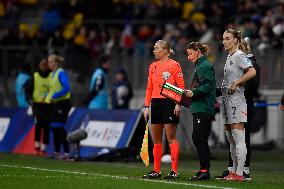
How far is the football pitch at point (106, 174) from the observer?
14.4 meters

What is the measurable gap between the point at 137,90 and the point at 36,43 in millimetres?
4613

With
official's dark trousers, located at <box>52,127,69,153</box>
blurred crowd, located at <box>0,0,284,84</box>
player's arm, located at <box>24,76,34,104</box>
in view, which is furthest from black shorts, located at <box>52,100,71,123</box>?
blurred crowd, located at <box>0,0,284,84</box>

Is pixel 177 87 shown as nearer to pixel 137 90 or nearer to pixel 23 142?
pixel 23 142

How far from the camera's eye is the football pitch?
1439 centimetres

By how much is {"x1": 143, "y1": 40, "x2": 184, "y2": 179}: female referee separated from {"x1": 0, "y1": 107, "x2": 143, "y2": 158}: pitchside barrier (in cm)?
544

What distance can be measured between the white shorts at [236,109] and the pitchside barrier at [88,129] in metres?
6.17

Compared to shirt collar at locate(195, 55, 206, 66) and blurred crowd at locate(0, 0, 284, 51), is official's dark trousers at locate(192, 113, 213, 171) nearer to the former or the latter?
shirt collar at locate(195, 55, 206, 66)

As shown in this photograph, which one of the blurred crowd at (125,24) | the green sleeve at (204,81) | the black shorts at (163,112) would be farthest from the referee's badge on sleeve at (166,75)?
the blurred crowd at (125,24)

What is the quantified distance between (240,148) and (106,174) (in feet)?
7.68

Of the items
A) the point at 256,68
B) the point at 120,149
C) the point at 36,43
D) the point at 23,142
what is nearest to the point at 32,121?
the point at 23,142

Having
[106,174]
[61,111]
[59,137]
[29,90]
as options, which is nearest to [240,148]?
[106,174]

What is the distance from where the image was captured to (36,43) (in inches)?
1211

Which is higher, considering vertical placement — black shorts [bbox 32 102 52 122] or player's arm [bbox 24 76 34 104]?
player's arm [bbox 24 76 34 104]

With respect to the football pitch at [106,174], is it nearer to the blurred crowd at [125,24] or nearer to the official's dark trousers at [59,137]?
the official's dark trousers at [59,137]
